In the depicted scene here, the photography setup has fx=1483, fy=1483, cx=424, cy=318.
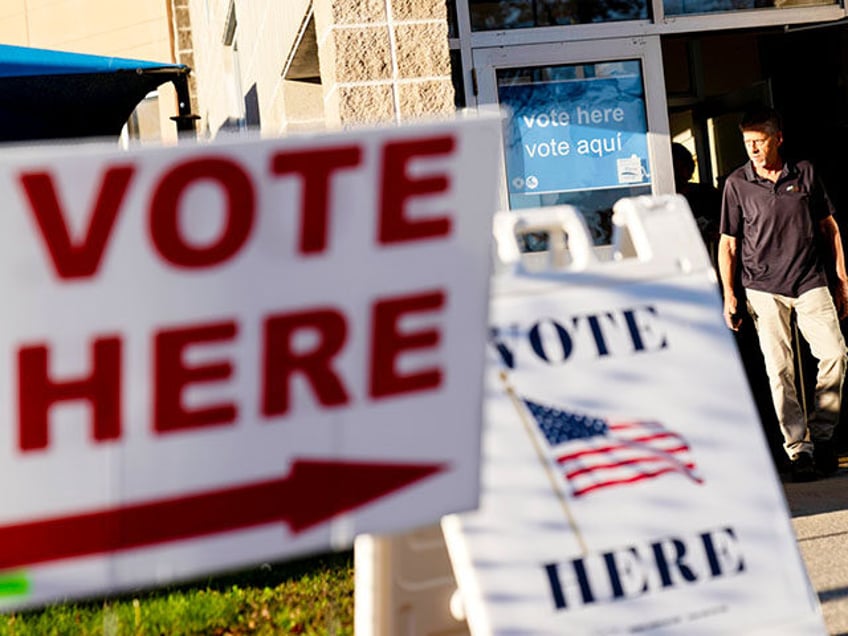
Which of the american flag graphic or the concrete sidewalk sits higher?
the american flag graphic

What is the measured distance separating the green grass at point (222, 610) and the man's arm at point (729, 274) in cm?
282

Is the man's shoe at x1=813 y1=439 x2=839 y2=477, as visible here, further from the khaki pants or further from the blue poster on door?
the blue poster on door

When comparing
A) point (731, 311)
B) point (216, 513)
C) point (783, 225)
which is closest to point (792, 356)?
point (731, 311)

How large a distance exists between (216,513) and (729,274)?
5.66 meters

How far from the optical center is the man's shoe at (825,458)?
7359 mm

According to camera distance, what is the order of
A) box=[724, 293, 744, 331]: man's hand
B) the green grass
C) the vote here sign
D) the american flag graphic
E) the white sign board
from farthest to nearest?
box=[724, 293, 744, 331]: man's hand
the green grass
the american flag graphic
the white sign board
the vote here sign

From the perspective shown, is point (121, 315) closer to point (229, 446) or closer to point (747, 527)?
point (229, 446)

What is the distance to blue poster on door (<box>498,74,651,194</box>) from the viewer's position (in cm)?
730

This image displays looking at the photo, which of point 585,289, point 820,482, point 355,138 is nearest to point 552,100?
point 820,482

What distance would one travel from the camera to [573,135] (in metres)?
7.32

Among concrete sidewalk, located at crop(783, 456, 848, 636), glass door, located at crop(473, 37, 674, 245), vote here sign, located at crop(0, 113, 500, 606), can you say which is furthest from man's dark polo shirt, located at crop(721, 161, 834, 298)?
vote here sign, located at crop(0, 113, 500, 606)

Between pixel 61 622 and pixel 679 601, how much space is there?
9.07 feet

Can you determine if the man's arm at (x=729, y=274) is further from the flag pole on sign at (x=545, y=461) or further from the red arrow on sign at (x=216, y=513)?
the red arrow on sign at (x=216, y=513)

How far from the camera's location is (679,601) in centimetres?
291
